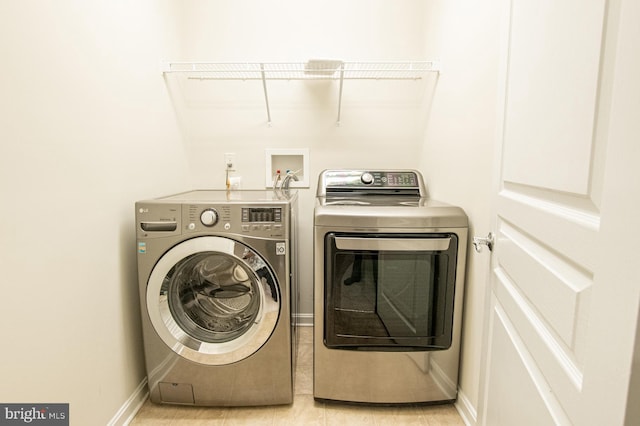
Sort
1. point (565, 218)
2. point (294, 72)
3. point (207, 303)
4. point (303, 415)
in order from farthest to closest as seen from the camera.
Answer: point (294, 72) → point (207, 303) → point (303, 415) → point (565, 218)

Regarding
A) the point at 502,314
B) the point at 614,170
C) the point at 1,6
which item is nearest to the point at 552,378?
the point at 502,314

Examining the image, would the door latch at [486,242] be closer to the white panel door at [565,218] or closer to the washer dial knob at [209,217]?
the white panel door at [565,218]

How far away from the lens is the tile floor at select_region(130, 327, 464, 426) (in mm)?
1401

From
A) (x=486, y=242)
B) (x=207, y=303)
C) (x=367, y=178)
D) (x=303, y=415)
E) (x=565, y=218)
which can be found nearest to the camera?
(x=565, y=218)

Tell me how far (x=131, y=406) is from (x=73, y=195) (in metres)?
0.99

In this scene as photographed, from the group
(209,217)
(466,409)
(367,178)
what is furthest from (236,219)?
(466,409)

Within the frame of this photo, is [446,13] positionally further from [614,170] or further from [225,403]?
[225,403]

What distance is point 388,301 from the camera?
1.39m

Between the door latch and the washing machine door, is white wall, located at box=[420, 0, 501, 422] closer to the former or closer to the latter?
the door latch

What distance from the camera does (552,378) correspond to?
0.61 metres

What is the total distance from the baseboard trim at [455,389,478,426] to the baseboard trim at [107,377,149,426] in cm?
149

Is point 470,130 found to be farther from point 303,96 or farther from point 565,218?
point 303,96

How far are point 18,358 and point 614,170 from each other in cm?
142

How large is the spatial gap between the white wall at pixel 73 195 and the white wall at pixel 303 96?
0.52 metres
